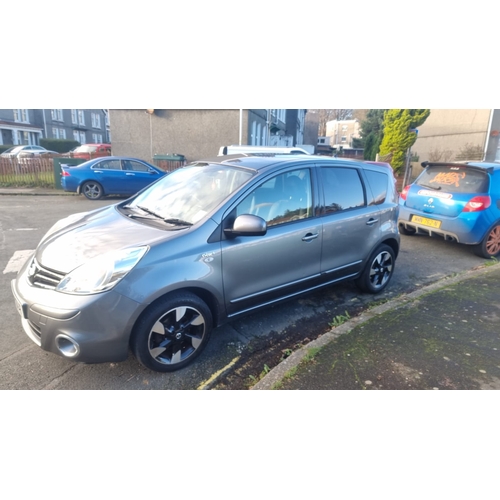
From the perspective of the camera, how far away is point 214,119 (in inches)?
701

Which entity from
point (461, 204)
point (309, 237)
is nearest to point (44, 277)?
point (309, 237)

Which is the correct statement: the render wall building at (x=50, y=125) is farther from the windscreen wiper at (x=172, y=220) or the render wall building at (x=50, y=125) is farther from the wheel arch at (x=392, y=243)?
the wheel arch at (x=392, y=243)

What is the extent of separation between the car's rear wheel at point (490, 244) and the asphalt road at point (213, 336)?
16 centimetres

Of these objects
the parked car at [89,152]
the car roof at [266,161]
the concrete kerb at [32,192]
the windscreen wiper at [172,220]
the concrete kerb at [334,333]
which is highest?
the car roof at [266,161]

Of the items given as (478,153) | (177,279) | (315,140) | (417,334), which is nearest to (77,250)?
(177,279)

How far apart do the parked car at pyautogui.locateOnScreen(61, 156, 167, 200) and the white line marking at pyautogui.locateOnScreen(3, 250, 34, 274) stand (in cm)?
683

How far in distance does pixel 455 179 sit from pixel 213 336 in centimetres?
533

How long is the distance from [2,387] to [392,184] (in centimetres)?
456

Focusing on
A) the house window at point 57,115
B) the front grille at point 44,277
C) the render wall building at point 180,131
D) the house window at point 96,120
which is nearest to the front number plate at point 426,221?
the front grille at point 44,277

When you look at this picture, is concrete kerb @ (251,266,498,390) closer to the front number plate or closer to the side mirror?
the side mirror

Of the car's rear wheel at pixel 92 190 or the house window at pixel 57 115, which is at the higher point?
the house window at pixel 57 115

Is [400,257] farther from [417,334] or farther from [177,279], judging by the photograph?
[177,279]

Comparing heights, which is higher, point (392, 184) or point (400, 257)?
point (392, 184)

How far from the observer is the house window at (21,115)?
36.3 metres
